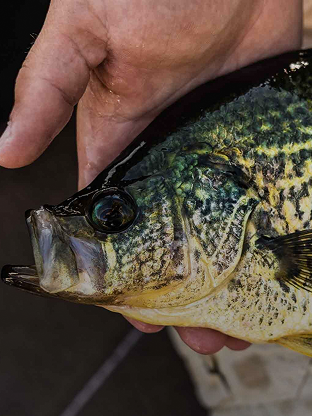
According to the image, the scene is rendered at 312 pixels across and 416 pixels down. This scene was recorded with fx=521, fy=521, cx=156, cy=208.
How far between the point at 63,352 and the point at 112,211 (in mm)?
2197

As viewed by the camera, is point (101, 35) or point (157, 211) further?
point (101, 35)

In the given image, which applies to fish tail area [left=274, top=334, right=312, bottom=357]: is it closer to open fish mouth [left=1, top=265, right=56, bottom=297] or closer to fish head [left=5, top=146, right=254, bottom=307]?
fish head [left=5, top=146, right=254, bottom=307]

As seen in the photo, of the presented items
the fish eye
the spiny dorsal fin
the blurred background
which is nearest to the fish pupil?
the fish eye

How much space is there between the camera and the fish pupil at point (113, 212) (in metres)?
1.62

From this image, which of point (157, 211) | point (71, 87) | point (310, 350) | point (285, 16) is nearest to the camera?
point (157, 211)

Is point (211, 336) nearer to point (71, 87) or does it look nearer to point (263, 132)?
point (263, 132)

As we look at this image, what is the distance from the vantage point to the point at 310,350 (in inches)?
76.9

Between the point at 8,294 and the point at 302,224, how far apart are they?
91.5 inches

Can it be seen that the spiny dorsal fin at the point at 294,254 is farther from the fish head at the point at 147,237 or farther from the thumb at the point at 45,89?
the thumb at the point at 45,89

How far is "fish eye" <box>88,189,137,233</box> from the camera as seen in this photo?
162cm

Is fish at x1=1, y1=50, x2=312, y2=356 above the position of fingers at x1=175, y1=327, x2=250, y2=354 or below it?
above

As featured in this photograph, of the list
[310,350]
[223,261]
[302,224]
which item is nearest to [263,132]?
[302,224]

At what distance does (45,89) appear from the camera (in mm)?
1715

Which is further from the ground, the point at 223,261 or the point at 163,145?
the point at 163,145
